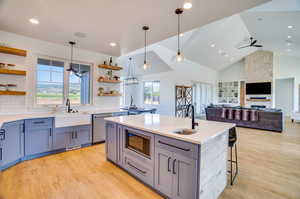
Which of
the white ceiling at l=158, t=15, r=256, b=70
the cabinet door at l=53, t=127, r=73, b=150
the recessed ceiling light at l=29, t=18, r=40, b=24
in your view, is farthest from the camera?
the white ceiling at l=158, t=15, r=256, b=70

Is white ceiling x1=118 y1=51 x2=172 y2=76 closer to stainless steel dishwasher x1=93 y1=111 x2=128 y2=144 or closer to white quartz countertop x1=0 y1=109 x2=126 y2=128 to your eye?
stainless steel dishwasher x1=93 y1=111 x2=128 y2=144

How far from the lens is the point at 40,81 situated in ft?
11.7

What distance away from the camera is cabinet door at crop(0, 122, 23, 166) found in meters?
2.44

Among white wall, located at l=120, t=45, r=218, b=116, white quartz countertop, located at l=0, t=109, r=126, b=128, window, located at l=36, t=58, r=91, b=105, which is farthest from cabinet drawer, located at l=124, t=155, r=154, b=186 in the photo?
white wall, located at l=120, t=45, r=218, b=116

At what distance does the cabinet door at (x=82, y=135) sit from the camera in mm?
3484

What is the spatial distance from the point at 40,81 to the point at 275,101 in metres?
13.0

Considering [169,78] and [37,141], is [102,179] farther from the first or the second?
[169,78]

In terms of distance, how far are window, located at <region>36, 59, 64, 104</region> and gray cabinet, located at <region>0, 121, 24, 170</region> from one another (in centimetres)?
101

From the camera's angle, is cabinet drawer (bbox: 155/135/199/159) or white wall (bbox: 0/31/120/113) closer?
cabinet drawer (bbox: 155/135/199/159)

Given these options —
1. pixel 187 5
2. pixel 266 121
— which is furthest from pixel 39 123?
pixel 266 121

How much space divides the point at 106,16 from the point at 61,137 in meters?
2.75

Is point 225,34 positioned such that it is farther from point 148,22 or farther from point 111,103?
point 111,103

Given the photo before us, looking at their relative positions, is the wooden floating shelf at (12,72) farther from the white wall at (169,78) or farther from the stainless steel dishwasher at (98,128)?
the white wall at (169,78)

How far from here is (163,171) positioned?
5.90 feet
